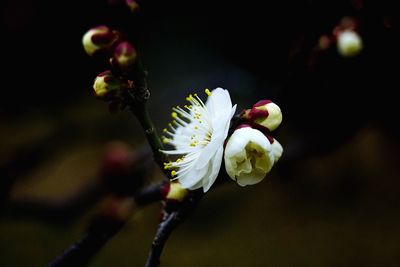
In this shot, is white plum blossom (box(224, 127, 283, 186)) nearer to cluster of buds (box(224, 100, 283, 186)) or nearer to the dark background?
cluster of buds (box(224, 100, 283, 186))

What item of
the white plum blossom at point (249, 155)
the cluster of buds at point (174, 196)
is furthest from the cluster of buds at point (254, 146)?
the cluster of buds at point (174, 196)

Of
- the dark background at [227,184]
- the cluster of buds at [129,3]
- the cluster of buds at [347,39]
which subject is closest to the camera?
the cluster of buds at [129,3]

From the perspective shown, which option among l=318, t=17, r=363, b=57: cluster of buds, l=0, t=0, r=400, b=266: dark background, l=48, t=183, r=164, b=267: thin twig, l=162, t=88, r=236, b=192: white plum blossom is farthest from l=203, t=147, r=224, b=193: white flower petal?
l=0, t=0, r=400, b=266: dark background

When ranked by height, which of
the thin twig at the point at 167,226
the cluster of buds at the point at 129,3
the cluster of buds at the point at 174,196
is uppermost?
the cluster of buds at the point at 129,3

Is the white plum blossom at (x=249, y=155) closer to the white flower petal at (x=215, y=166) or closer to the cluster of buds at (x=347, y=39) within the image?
the white flower petal at (x=215, y=166)

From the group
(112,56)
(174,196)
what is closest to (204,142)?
(174,196)

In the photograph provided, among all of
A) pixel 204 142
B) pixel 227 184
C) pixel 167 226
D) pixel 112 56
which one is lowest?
pixel 227 184

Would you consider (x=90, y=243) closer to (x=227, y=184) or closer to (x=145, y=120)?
(x=145, y=120)

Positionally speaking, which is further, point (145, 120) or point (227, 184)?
point (227, 184)
